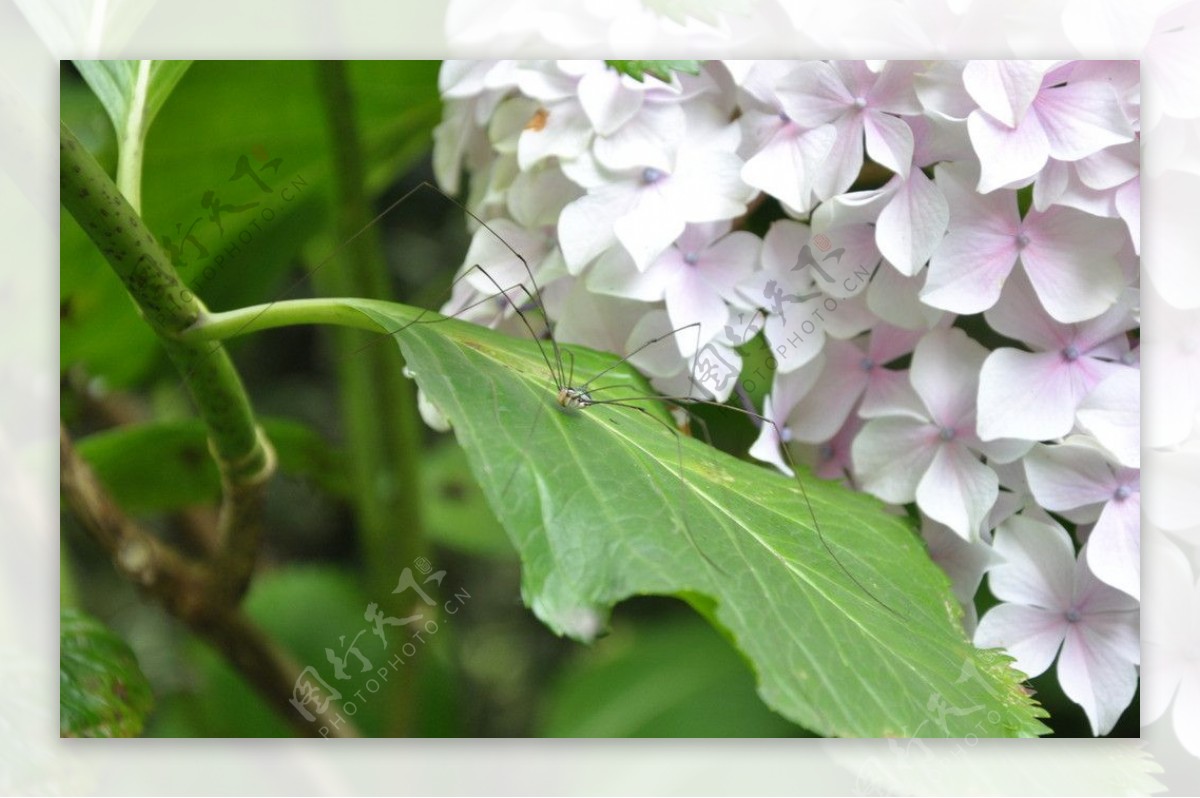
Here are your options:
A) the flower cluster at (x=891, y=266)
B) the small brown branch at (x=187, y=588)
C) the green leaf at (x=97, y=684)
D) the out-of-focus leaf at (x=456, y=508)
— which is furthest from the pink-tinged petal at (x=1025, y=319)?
the green leaf at (x=97, y=684)

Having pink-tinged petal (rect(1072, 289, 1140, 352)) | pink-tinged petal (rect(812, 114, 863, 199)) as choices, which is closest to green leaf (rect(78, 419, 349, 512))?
pink-tinged petal (rect(812, 114, 863, 199))

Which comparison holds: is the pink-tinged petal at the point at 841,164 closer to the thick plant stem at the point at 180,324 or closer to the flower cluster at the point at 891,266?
the flower cluster at the point at 891,266

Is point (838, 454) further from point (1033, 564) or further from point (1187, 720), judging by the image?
point (1187, 720)

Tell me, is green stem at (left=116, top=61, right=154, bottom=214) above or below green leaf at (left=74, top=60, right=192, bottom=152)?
below

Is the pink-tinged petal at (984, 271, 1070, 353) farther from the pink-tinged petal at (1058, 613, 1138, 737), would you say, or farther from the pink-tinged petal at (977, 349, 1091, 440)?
the pink-tinged petal at (1058, 613, 1138, 737)

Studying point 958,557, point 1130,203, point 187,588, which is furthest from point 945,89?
point 187,588

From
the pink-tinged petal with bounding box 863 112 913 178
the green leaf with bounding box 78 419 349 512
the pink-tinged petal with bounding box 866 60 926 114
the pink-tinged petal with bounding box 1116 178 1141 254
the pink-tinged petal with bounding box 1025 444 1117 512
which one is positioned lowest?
the pink-tinged petal with bounding box 1025 444 1117 512
